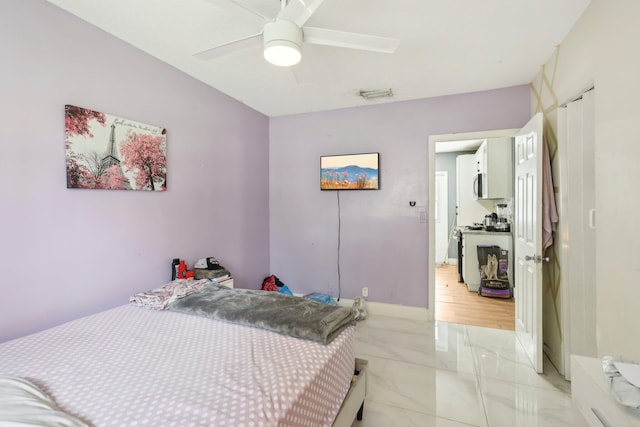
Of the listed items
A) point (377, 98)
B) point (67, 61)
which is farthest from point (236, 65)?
point (377, 98)

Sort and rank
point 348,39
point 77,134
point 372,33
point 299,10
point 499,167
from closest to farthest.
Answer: point 299,10
point 348,39
point 77,134
point 372,33
point 499,167

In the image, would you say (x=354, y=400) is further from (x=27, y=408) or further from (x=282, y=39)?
(x=282, y=39)

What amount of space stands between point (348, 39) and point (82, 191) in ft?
6.48

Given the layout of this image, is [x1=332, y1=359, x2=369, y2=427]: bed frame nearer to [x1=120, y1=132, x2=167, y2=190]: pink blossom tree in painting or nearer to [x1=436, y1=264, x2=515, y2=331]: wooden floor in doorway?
[x1=436, y1=264, x2=515, y2=331]: wooden floor in doorway

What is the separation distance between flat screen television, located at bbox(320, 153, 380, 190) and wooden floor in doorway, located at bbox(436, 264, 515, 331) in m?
1.84

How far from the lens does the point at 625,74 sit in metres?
1.41

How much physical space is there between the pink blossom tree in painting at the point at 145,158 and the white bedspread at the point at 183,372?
1106 millimetres

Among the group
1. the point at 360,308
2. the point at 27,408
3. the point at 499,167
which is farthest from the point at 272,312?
the point at 499,167

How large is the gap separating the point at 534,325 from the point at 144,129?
3551 mm

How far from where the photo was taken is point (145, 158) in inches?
91.5

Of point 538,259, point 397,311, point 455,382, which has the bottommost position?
point 455,382

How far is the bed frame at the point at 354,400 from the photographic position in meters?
1.43

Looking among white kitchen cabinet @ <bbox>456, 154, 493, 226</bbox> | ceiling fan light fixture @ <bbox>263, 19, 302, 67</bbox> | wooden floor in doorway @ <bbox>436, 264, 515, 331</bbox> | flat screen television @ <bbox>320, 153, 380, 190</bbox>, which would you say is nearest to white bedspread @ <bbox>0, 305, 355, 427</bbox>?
ceiling fan light fixture @ <bbox>263, 19, 302, 67</bbox>

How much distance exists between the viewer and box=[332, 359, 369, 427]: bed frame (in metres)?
1.43
